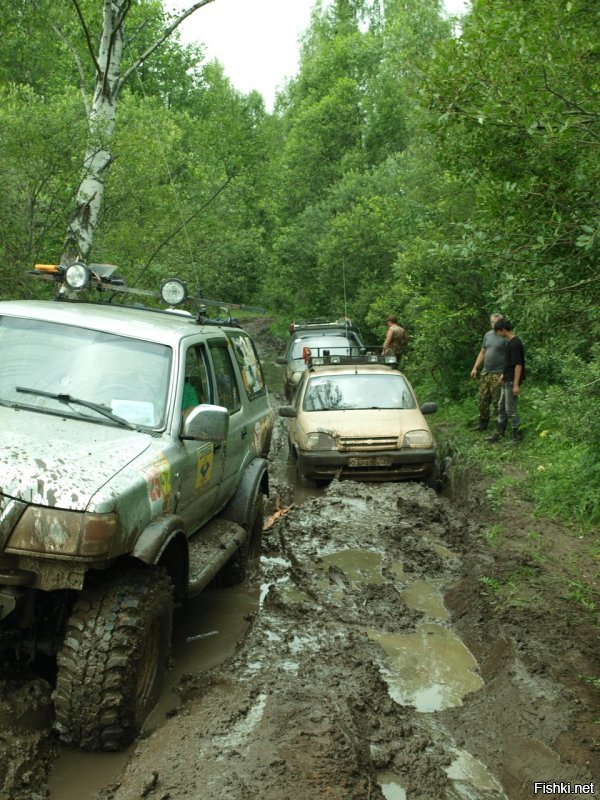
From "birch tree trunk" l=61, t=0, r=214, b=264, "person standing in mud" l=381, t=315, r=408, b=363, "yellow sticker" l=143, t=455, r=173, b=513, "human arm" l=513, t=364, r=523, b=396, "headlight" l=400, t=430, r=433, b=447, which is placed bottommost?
"headlight" l=400, t=430, r=433, b=447

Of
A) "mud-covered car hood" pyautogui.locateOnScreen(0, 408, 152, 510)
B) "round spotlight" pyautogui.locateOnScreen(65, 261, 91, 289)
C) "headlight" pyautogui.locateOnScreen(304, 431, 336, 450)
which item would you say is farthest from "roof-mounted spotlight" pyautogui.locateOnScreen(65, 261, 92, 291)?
"headlight" pyautogui.locateOnScreen(304, 431, 336, 450)

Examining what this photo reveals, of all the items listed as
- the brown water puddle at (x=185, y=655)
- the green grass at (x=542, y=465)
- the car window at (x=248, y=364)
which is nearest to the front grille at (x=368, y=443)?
the green grass at (x=542, y=465)

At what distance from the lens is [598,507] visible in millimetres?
7934

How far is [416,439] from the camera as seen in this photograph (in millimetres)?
10422

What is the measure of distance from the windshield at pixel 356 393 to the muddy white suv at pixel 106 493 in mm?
4975

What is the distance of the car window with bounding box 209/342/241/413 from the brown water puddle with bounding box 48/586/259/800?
1504 millimetres

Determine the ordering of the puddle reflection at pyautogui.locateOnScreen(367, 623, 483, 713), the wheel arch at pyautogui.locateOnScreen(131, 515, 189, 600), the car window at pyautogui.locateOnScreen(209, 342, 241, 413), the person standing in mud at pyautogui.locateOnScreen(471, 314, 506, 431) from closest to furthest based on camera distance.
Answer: the wheel arch at pyautogui.locateOnScreen(131, 515, 189, 600) < the puddle reflection at pyautogui.locateOnScreen(367, 623, 483, 713) < the car window at pyautogui.locateOnScreen(209, 342, 241, 413) < the person standing in mud at pyautogui.locateOnScreen(471, 314, 506, 431)

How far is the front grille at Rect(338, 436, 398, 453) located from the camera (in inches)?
408

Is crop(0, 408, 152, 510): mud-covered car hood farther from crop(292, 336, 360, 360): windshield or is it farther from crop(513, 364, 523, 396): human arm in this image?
crop(292, 336, 360, 360): windshield

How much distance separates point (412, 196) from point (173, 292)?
46.1ft

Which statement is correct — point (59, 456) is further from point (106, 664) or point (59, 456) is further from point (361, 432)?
point (361, 432)

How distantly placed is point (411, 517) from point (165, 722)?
5.26 meters

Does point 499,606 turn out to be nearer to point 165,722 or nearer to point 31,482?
point 165,722

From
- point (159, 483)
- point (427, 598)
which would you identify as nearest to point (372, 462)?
point (427, 598)
